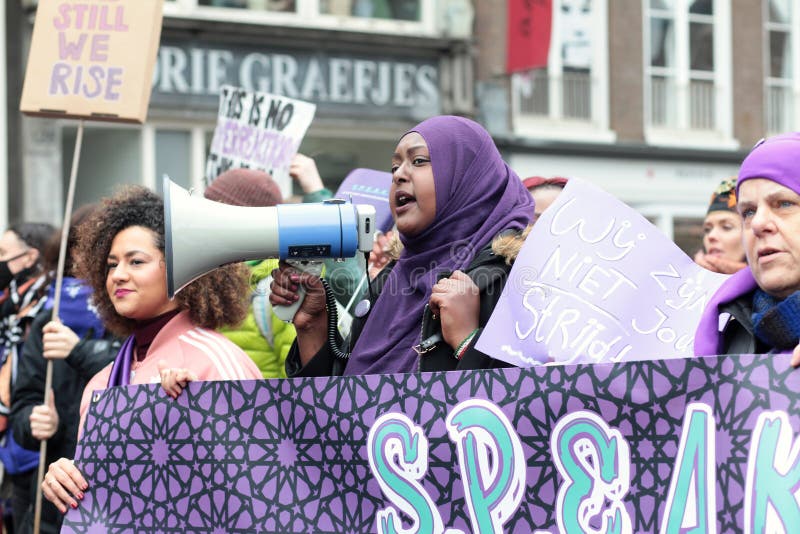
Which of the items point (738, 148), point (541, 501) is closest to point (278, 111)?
point (541, 501)

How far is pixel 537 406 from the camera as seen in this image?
101 inches

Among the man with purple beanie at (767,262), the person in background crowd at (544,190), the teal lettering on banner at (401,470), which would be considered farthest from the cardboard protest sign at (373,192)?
the man with purple beanie at (767,262)

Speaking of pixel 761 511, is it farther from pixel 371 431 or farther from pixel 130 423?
pixel 130 423

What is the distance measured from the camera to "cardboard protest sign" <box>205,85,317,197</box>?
19.1 feet

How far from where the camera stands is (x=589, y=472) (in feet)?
8.20

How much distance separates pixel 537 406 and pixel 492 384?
0.34ft

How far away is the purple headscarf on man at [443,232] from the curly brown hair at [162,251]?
51cm

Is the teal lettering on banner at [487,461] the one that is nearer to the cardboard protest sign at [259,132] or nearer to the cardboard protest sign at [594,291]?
the cardboard protest sign at [594,291]

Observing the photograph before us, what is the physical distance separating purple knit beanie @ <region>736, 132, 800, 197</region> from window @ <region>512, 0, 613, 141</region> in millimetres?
12849

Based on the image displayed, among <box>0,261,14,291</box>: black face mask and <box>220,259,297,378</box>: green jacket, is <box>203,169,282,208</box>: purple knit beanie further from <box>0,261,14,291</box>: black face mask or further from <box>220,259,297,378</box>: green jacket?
<box>0,261,14,291</box>: black face mask

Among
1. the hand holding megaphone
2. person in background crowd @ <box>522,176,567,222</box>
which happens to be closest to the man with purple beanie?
the hand holding megaphone

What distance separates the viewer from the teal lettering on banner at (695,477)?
2348mm

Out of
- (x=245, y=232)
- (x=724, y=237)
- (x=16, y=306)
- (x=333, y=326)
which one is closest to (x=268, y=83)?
(x=16, y=306)

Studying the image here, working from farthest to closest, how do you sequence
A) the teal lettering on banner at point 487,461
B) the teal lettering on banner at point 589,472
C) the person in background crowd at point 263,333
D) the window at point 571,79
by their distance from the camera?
the window at point 571,79 → the person in background crowd at point 263,333 → the teal lettering on banner at point 487,461 → the teal lettering on banner at point 589,472
